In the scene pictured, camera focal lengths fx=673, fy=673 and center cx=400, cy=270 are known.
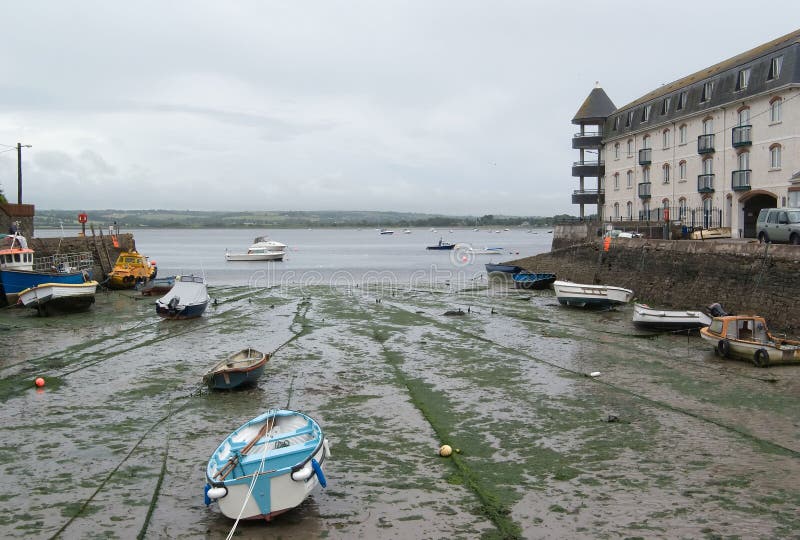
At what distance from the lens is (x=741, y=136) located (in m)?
39.5

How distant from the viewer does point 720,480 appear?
11.3 m

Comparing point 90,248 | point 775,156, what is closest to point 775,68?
point 775,156

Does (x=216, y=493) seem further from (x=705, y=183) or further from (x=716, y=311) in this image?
(x=705, y=183)

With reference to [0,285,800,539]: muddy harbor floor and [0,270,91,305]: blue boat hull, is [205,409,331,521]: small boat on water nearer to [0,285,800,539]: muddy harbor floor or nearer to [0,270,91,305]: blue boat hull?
[0,285,800,539]: muddy harbor floor

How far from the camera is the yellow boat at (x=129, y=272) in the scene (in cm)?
4462

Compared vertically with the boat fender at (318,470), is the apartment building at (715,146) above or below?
above

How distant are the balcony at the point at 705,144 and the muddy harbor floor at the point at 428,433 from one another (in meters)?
22.0

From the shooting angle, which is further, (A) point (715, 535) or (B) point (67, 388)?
(B) point (67, 388)

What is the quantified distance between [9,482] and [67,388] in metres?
6.84

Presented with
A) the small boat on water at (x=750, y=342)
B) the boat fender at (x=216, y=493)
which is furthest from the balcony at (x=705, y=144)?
the boat fender at (x=216, y=493)

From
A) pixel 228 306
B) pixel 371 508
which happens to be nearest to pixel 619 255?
pixel 228 306

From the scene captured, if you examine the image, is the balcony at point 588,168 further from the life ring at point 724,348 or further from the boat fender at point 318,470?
the boat fender at point 318,470

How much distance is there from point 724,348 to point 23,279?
31.7 metres

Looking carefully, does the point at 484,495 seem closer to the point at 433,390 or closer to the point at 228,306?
the point at 433,390
